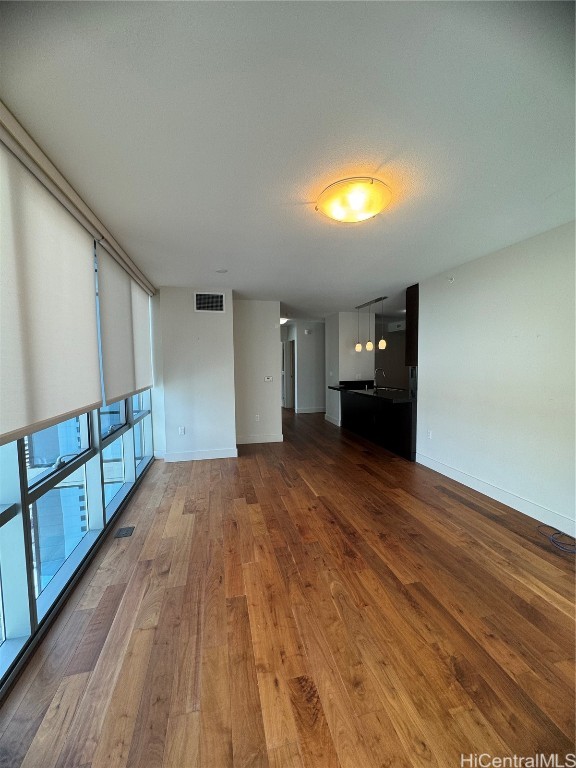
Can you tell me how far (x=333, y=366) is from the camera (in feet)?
23.3

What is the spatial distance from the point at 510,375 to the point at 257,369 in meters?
3.84

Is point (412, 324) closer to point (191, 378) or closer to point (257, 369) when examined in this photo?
point (257, 369)

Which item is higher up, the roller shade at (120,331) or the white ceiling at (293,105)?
the white ceiling at (293,105)

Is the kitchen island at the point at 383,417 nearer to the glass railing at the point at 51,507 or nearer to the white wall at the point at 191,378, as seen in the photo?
the white wall at the point at 191,378

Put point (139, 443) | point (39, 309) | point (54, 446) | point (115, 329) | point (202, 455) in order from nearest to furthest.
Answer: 1. point (39, 309)
2. point (54, 446)
3. point (115, 329)
4. point (139, 443)
5. point (202, 455)

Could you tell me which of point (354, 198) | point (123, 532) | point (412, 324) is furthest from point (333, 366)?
point (123, 532)

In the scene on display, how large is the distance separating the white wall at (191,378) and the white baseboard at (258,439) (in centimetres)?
85

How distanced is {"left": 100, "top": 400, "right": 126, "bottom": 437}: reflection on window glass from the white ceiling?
5.73 feet

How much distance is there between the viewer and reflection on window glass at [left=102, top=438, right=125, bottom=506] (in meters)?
3.09

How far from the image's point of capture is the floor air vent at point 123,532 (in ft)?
8.25

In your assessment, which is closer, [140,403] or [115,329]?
[115,329]

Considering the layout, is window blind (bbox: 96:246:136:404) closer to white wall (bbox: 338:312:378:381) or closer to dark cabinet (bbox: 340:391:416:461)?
dark cabinet (bbox: 340:391:416:461)

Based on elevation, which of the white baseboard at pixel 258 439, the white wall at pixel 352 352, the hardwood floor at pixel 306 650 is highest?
the white wall at pixel 352 352

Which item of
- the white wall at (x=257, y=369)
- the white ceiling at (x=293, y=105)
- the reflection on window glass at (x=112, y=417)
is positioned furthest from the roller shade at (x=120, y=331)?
the white wall at (x=257, y=369)
